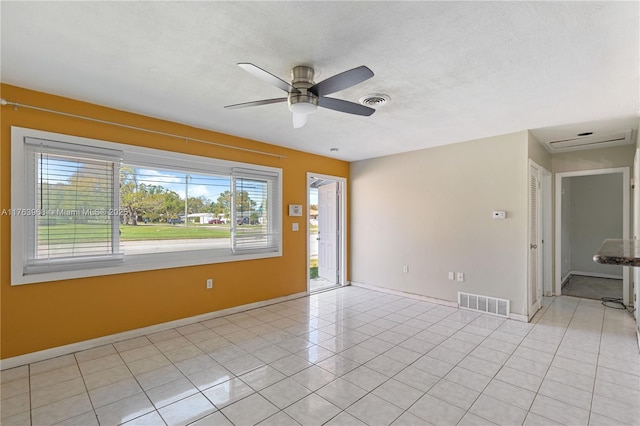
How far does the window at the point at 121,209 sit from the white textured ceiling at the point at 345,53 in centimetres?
61

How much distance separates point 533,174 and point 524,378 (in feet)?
9.24

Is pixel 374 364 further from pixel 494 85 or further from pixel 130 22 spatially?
pixel 130 22

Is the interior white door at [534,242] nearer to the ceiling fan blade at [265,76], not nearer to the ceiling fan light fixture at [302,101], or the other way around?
the ceiling fan light fixture at [302,101]

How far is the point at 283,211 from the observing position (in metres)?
4.87

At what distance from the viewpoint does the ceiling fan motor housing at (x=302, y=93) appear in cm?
222

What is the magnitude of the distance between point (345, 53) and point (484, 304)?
3925 mm

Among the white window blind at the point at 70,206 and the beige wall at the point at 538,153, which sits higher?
the beige wall at the point at 538,153

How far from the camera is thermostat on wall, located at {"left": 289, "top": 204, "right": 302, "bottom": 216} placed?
4.96 m

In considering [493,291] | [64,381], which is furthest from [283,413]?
[493,291]

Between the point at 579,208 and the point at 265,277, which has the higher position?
the point at 579,208

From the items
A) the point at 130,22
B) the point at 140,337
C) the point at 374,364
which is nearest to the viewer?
the point at 130,22

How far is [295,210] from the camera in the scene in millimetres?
5023

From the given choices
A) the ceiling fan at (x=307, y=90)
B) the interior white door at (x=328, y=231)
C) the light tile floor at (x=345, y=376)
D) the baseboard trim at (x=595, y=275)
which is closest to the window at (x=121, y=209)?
the light tile floor at (x=345, y=376)

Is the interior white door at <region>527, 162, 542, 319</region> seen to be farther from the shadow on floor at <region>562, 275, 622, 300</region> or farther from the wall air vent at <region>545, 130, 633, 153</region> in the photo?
the shadow on floor at <region>562, 275, 622, 300</region>
